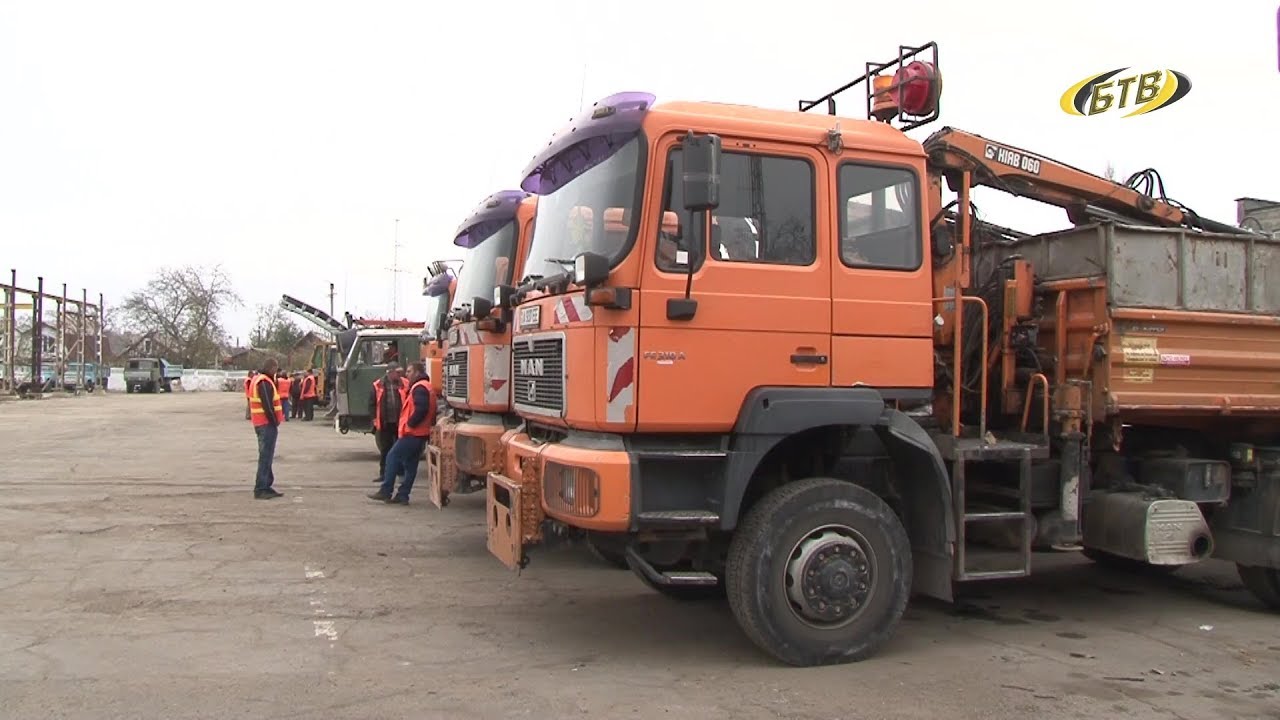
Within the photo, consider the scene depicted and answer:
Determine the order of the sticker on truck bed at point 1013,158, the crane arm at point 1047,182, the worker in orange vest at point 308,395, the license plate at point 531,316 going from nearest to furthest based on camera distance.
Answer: the license plate at point 531,316 < the crane arm at point 1047,182 < the sticker on truck bed at point 1013,158 < the worker in orange vest at point 308,395

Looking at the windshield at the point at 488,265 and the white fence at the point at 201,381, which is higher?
the windshield at the point at 488,265

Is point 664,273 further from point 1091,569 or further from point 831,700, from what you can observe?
point 1091,569

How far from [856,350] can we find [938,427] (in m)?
0.95

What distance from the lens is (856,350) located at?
5.51m

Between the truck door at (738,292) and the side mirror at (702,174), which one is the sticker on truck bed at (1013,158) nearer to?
the truck door at (738,292)

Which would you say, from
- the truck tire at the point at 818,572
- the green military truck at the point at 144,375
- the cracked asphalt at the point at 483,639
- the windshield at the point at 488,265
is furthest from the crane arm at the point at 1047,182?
the green military truck at the point at 144,375

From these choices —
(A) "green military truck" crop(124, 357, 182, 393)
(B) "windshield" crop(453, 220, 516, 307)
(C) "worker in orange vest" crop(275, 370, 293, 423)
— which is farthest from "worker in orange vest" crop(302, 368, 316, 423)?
(A) "green military truck" crop(124, 357, 182, 393)

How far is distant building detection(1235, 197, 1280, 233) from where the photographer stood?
26.1ft

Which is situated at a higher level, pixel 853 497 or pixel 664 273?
pixel 664 273

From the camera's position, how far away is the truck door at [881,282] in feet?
18.0

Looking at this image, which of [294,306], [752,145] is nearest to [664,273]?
[752,145]

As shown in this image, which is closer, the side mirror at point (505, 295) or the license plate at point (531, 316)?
the license plate at point (531, 316)

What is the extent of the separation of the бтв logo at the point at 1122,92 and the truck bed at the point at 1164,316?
3.85m

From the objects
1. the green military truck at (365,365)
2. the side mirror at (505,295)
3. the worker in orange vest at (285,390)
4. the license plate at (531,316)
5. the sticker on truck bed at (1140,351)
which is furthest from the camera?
the worker in orange vest at (285,390)
